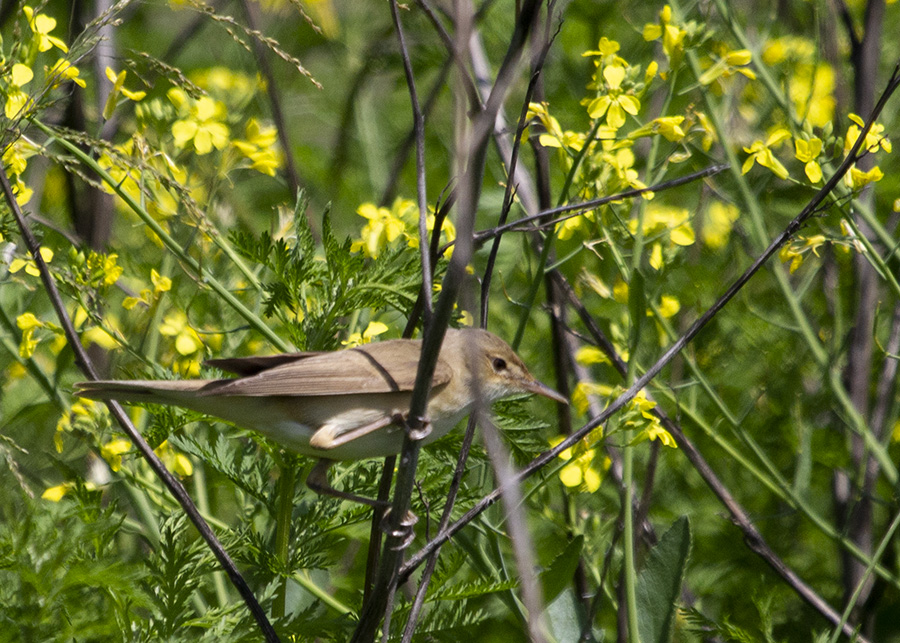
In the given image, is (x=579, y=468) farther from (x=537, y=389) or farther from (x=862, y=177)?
(x=862, y=177)

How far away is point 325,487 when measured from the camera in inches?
88.8

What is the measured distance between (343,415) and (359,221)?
269cm

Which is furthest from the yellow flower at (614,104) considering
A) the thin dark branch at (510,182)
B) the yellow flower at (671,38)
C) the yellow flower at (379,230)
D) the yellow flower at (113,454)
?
the yellow flower at (113,454)

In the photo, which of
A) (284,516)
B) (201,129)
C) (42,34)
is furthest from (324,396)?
(42,34)

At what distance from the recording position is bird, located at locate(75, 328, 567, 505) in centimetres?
221

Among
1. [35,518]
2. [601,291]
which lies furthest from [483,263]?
[35,518]

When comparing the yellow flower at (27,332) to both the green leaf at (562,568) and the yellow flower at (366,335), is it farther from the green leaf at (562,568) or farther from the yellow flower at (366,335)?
the green leaf at (562,568)

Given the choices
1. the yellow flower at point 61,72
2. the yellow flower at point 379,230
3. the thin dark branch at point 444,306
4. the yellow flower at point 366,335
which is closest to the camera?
the thin dark branch at point 444,306

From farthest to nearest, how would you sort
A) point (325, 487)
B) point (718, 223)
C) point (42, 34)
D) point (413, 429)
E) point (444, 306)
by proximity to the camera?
point (718, 223) → point (42, 34) → point (325, 487) → point (413, 429) → point (444, 306)

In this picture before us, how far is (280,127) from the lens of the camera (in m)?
3.62

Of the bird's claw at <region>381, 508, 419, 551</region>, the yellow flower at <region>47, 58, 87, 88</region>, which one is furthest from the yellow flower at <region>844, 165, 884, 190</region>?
the yellow flower at <region>47, 58, 87, 88</region>

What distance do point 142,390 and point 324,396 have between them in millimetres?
461

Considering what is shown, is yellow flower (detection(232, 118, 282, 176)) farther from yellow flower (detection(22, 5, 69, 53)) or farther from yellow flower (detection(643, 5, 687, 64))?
yellow flower (detection(643, 5, 687, 64))

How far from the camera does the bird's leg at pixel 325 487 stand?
2.16 m
